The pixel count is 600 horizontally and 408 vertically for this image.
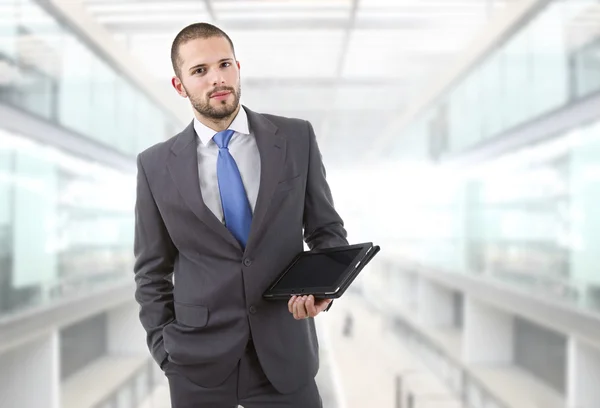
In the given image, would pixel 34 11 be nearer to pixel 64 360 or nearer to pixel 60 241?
pixel 60 241

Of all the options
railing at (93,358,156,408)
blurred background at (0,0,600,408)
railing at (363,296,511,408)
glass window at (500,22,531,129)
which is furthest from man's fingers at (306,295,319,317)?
railing at (363,296,511,408)

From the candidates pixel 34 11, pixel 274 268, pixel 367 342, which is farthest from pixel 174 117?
pixel 367 342

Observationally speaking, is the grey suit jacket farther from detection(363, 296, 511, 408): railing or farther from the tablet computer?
detection(363, 296, 511, 408): railing

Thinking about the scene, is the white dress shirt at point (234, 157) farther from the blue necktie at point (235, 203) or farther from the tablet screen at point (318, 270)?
the tablet screen at point (318, 270)

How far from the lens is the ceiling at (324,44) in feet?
12.6

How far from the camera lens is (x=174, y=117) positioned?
375cm

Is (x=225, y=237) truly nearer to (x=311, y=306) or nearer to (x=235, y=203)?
(x=235, y=203)

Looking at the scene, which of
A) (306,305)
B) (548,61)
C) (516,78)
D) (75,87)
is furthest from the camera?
(516,78)

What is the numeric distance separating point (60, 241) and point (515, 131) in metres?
2.97

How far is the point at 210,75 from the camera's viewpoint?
133 cm

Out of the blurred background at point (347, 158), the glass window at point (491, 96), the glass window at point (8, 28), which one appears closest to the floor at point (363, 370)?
the blurred background at point (347, 158)

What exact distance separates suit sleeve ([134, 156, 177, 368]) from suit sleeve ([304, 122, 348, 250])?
31cm

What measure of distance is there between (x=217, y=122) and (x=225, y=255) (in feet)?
0.96

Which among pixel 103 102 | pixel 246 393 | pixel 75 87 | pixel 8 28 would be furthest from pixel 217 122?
pixel 103 102
